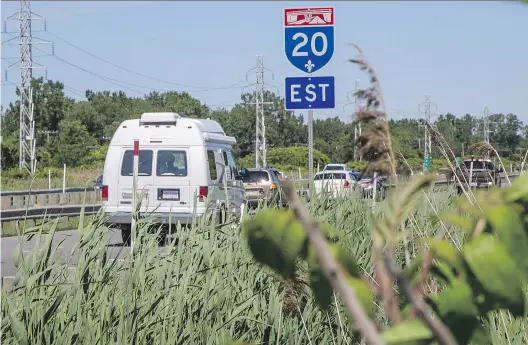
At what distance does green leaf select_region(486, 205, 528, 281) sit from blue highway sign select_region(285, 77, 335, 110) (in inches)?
Result: 387

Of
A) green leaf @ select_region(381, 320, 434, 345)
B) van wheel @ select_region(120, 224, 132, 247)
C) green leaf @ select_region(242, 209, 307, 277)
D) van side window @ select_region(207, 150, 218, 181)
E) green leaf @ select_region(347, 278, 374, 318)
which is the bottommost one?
van wheel @ select_region(120, 224, 132, 247)

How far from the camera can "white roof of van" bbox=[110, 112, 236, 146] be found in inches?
619

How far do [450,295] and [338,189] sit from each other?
22.8 ft

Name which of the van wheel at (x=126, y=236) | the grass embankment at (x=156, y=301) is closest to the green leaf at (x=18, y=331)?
the grass embankment at (x=156, y=301)

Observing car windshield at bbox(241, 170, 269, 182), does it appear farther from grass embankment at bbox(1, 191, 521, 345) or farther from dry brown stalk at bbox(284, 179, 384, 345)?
dry brown stalk at bbox(284, 179, 384, 345)

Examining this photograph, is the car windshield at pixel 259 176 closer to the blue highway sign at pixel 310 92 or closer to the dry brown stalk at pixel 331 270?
the blue highway sign at pixel 310 92

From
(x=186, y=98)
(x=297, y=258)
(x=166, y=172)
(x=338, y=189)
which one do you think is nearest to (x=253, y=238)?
(x=297, y=258)

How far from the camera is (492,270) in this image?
715 mm

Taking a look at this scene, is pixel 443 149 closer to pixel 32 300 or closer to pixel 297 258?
pixel 32 300

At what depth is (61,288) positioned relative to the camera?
3.67 meters

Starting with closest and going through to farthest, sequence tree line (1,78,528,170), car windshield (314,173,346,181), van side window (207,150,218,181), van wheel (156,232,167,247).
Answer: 1. van wheel (156,232,167,247)
2. car windshield (314,173,346,181)
3. van side window (207,150,218,181)
4. tree line (1,78,528,170)

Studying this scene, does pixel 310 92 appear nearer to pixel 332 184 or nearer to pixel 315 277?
pixel 332 184

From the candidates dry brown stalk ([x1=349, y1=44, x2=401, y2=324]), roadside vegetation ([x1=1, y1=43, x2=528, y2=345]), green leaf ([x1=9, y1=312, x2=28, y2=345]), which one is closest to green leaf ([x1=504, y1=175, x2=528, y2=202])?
roadside vegetation ([x1=1, y1=43, x2=528, y2=345])

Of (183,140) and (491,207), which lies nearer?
(491,207)
